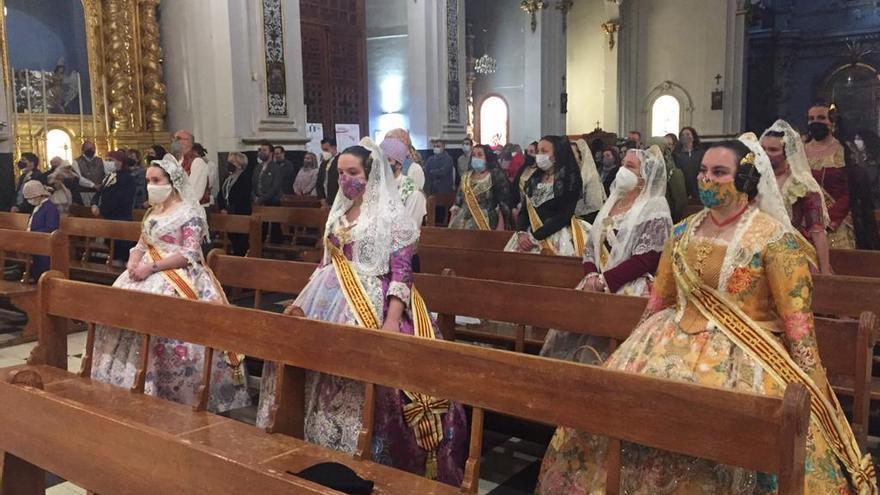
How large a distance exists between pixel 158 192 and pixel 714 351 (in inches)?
130

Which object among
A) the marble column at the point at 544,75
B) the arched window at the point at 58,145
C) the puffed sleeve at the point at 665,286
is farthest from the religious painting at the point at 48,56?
the puffed sleeve at the point at 665,286

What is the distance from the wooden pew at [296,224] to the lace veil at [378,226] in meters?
3.91

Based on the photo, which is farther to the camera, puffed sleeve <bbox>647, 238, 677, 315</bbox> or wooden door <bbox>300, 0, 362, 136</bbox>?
wooden door <bbox>300, 0, 362, 136</bbox>

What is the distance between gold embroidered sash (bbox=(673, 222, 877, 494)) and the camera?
8.32 ft

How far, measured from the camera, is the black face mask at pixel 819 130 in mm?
5332

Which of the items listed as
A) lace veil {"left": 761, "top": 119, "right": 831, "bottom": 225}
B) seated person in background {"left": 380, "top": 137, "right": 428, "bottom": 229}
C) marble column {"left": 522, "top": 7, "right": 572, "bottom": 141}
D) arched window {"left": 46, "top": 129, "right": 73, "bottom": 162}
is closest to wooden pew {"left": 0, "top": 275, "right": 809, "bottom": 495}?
seated person in background {"left": 380, "top": 137, "right": 428, "bottom": 229}

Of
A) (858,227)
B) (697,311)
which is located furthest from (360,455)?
(858,227)

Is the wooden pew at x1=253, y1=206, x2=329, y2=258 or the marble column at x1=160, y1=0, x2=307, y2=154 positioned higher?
the marble column at x1=160, y1=0, x2=307, y2=154

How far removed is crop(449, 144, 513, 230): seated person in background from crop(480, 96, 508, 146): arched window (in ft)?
39.3

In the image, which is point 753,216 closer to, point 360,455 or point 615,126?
point 360,455

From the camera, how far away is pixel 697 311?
2777 millimetres

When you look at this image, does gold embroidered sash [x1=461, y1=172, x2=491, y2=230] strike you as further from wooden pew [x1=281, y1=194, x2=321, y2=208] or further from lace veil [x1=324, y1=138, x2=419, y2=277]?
lace veil [x1=324, y1=138, x2=419, y2=277]

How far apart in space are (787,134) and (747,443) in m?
2.99

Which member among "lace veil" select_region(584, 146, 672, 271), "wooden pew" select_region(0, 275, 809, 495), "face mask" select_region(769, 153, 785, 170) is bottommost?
"wooden pew" select_region(0, 275, 809, 495)
